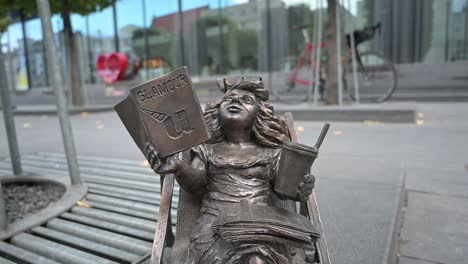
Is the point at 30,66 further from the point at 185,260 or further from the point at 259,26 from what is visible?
the point at 185,260

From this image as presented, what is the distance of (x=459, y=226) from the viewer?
231 cm

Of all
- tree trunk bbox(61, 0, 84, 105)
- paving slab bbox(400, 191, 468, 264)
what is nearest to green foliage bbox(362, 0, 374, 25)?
tree trunk bbox(61, 0, 84, 105)

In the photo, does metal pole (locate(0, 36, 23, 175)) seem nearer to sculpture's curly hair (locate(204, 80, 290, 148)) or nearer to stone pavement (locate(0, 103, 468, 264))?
stone pavement (locate(0, 103, 468, 264))

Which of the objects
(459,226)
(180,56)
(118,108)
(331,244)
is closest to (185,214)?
(118,108)

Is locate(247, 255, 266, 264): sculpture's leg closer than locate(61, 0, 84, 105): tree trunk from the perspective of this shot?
Yes

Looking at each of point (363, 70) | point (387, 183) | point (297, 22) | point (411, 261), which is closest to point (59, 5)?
point (363, 70)

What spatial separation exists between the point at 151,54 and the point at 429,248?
1443 centimetres

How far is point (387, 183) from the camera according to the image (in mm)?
3094

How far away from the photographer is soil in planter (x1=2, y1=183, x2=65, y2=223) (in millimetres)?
2738

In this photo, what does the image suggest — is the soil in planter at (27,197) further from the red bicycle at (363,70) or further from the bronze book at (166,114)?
the red bicycle at (363,70)

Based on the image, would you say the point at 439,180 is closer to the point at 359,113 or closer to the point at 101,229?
the point at 101,229

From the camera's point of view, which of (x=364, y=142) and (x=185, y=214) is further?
(x=364, y=142)

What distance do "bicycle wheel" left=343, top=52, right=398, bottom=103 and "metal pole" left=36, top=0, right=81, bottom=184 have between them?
6.69 metres

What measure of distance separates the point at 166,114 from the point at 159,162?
18cm
